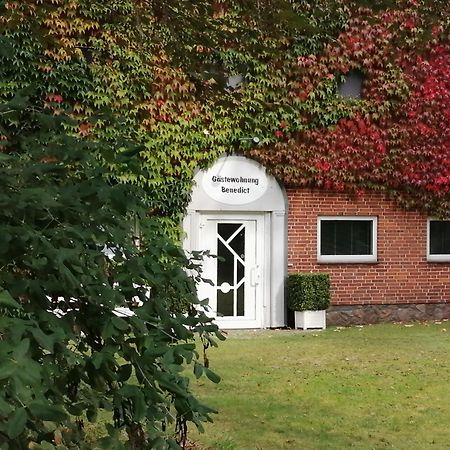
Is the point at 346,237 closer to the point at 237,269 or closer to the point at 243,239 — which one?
the point at 243,239

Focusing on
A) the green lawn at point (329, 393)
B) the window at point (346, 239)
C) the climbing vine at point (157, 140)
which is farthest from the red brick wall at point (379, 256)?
the green lawn at point (329, 393)

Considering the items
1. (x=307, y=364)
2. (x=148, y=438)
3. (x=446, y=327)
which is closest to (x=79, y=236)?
(x=148, y=438)

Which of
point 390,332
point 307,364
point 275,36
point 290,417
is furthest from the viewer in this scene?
point 390,332

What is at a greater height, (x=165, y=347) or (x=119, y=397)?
(x=165, y=347)

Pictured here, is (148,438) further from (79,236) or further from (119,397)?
(79,236)

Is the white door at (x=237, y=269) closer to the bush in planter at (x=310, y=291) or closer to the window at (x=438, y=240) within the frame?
the bush in planter at (x=310, y=291)

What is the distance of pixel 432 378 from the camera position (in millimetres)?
8977

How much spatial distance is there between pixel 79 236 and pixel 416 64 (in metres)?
13.6

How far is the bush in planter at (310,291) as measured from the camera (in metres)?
14.1

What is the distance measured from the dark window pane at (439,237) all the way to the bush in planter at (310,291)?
283 centimetres

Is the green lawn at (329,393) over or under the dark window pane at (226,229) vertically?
under

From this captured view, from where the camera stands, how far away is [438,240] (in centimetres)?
1583

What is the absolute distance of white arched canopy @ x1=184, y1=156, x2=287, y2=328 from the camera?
46.8 ft

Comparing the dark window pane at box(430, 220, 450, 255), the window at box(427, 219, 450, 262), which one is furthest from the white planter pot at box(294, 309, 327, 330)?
the dark window pane at box(430, 220, 450, 255)
